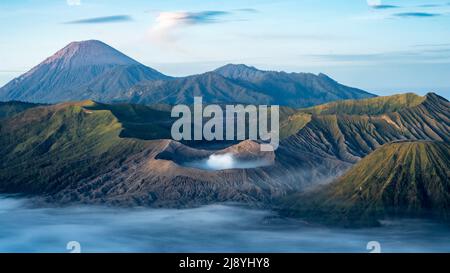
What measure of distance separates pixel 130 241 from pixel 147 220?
2744cm

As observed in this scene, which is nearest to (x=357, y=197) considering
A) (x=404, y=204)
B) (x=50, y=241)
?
(x=404, y=204)

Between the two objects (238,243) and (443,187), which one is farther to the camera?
(443,187)

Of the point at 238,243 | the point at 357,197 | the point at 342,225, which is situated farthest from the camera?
the point at 357,197

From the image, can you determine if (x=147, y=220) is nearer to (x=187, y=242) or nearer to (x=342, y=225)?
(x=187, y=242)

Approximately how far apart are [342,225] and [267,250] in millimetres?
38182
